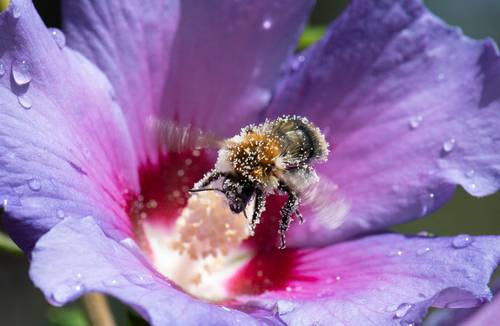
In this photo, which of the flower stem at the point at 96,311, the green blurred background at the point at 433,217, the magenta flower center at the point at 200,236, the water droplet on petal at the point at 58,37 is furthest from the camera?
the green blurred background at the point at 433,217

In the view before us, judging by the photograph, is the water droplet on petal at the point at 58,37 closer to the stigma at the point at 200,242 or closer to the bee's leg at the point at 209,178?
the bee's leg at the point at 209,178

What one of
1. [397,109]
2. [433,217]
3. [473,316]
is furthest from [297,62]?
[433,217]

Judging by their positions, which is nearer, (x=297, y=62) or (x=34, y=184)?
(x=34, y=184)

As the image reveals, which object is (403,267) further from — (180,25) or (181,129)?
(180,25)

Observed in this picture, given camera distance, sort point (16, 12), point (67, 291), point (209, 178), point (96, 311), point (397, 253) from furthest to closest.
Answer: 1. point (96, 311)
2. point (397, 253)
3. point (209, 178)
4. point (16, 12)
5. point (67, 291)

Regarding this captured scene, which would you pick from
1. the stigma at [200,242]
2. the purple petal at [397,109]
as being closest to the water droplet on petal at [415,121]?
the purple petal at [397,109]

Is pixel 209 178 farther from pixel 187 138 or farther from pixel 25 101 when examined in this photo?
pixel 25 101
